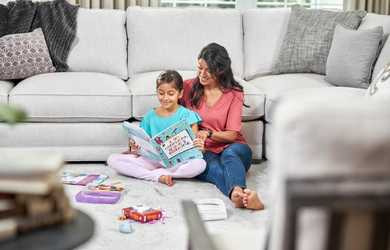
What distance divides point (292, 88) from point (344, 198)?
2805 mm

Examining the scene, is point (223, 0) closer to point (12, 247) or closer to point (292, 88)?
point (292, 88)

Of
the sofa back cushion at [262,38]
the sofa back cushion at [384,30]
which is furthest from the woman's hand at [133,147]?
the sofa back cushion at [384,30]

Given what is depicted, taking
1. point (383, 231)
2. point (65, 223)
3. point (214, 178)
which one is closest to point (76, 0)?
point (214, 178)

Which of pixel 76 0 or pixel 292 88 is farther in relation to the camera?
pixel 76 0

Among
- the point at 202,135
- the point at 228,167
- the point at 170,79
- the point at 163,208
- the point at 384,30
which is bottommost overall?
the point at 163,208

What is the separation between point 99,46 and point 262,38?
106 cm

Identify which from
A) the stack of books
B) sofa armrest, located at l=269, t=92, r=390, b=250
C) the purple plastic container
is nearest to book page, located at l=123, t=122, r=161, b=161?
the purple plastic container

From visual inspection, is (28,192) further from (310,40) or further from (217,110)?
(310,40)

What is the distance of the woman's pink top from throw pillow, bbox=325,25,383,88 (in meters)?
0.70

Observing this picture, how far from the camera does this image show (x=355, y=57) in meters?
3.82

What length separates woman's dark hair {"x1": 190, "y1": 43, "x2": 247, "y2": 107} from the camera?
11.6ft

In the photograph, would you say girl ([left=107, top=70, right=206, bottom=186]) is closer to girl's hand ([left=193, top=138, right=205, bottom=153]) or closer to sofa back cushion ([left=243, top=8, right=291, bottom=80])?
girl's hand ([left=193, top=138, right=205, bottom=153])

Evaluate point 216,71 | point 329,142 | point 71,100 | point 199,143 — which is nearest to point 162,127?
point 199,143

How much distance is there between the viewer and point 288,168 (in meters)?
1.09
